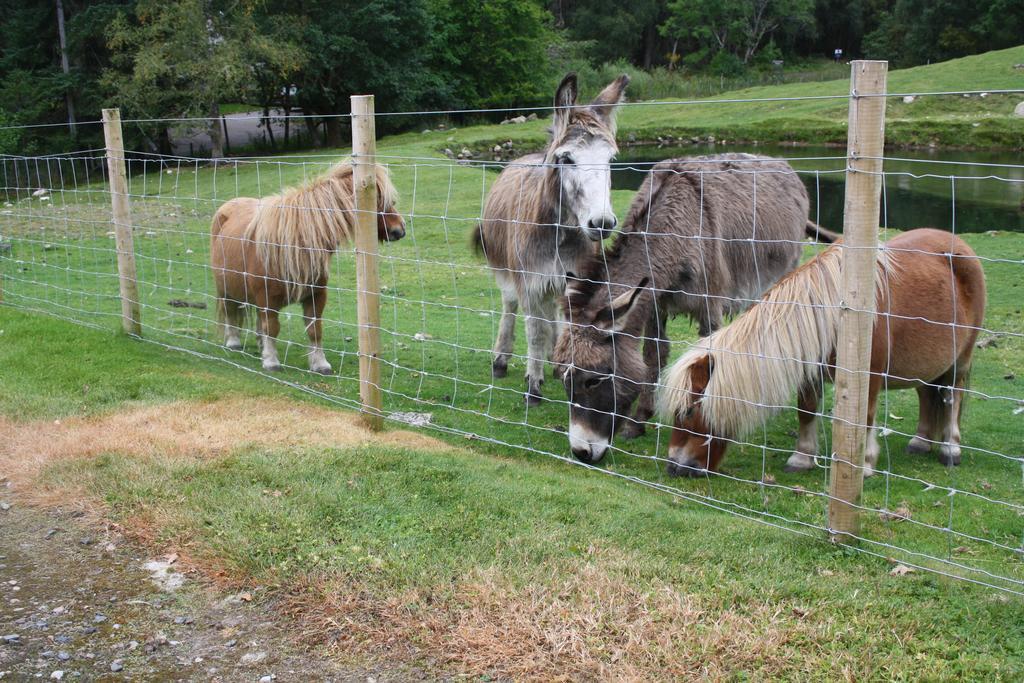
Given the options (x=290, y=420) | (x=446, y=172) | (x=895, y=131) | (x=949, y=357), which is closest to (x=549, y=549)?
(x=290, y=420)

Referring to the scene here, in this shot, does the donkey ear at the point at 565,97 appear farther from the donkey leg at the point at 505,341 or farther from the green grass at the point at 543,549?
the green grass at the point at 543,549

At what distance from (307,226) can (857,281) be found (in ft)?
16.4

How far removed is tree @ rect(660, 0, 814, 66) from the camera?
57.1 metres

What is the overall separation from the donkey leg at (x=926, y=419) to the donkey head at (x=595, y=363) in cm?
188

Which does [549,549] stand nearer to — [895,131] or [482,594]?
[482,594]

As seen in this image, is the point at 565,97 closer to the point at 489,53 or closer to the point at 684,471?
the point at 684,471

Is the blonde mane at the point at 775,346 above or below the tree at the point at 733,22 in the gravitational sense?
below

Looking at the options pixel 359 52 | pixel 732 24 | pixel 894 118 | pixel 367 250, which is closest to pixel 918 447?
pixel 367 250

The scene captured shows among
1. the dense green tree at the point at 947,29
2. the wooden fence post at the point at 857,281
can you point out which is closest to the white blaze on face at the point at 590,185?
the wooden fence post at the point at 857,281

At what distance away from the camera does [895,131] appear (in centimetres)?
2903

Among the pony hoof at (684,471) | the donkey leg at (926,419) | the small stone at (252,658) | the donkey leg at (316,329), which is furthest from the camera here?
the donkey leg at (316,329)

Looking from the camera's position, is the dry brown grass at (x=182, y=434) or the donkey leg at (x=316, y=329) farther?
Result: the donkey leg at (x=316, y=329)

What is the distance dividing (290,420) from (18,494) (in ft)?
5.41

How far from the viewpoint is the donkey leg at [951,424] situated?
5422 millimetres
